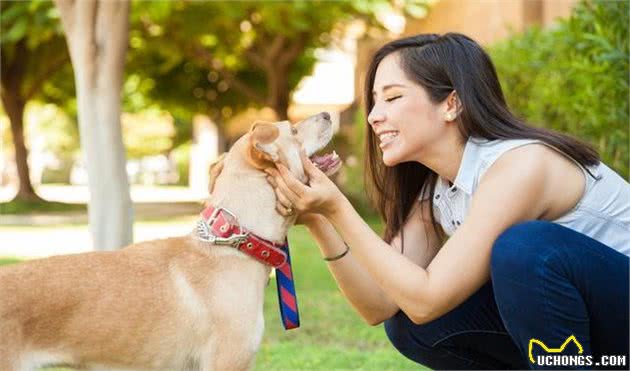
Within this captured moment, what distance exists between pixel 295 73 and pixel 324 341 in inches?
749

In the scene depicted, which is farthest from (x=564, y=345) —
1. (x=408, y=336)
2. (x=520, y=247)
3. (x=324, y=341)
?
(x=324, y=341)

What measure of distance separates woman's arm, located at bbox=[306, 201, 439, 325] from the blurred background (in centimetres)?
116

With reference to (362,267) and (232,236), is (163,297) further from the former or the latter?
(362,267)

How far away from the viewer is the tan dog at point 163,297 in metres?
3.40

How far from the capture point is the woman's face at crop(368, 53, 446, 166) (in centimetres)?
362

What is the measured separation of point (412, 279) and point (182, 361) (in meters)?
0.97

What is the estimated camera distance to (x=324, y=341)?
6.55m

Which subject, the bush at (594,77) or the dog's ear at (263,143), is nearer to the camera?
the dog's ear at (263,143)

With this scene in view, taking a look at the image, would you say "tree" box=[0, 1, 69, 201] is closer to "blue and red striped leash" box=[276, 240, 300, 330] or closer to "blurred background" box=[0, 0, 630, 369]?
"blurred background" box=[0, 0, 630, 369]

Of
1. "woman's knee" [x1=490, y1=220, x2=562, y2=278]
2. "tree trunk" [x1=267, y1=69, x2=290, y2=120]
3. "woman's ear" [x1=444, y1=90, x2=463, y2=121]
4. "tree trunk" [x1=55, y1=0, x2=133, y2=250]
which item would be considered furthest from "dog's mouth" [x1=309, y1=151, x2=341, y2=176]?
"tree trunk" [x1=267, y1=69, x2=290, y2=120]

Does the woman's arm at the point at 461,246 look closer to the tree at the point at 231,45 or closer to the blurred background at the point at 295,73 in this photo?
the blurred background at the point at 295,73

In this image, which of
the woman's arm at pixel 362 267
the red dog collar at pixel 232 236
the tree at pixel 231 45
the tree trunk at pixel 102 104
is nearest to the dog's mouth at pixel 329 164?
the woman's arm at pixel 362 267

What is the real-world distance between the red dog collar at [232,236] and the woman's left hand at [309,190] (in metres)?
0.19

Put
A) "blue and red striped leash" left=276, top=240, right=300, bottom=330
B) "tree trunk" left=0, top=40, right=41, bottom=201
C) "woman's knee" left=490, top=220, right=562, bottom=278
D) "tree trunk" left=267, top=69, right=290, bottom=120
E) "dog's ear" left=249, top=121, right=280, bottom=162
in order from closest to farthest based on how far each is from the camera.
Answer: "woman's knee" left=490, top=220, right=562, bottom=278
"dog's ear" left=249, top=121, right=280, bottom=162
"blue and red striped leash" left=276, top=240, right=300, bottom=330
"tree trunk" left=267, top=69, right=290, bottom=120
"tree trunk" left=0, top=40, right=41, bottom=201
